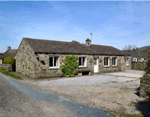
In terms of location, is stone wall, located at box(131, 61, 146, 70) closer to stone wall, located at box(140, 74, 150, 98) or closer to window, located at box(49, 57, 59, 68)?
window, located at box(49, 57, 59, 68)

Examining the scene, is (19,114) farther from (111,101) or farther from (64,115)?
(111,101)

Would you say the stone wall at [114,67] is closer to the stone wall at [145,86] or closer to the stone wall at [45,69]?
the stone wall at [45,69]

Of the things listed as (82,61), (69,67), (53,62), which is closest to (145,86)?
(69,67)

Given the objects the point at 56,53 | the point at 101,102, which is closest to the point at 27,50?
the point at 56,53

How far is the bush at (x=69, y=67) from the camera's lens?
17328 millimetres

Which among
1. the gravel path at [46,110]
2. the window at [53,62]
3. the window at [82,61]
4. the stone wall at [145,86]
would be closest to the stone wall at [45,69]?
the window at [53,62]

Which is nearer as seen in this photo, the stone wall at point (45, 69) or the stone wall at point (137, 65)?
the stone wall at point (45, 69)

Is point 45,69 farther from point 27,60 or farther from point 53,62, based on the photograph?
point 27,60

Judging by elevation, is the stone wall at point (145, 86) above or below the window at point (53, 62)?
below

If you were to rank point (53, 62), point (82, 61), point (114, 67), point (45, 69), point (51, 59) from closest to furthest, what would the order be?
point (45, 69)
point (53, 62)
point (51, 59)
point (82, 61)
point (114, 67)

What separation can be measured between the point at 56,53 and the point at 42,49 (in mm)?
1726

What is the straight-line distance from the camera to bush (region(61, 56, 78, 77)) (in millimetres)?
17328

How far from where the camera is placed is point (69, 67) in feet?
57.4

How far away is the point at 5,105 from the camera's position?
615 cm
